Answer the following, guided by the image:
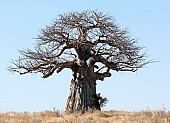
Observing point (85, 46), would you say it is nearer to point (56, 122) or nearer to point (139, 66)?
point (139, 66)

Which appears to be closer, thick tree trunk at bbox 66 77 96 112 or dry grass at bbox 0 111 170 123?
dry grass at bbox 0 111 170 123

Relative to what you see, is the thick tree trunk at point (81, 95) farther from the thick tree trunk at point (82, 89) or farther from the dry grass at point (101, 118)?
the dry grass at point (101, 118)

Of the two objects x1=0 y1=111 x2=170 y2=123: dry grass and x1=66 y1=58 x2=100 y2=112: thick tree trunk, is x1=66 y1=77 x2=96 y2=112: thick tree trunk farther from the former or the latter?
x1=0 y1=111 x2=170 y2=123: dry grass

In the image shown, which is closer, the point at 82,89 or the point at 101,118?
the point at 101,118

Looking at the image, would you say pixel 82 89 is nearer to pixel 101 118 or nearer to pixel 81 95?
pixel 81 95

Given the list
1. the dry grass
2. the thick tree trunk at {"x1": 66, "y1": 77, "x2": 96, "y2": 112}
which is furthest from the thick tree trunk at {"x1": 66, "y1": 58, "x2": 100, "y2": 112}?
the dry grass

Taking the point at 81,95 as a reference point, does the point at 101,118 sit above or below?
below

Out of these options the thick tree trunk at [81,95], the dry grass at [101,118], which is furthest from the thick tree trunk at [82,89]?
the dry grass at [101,118]

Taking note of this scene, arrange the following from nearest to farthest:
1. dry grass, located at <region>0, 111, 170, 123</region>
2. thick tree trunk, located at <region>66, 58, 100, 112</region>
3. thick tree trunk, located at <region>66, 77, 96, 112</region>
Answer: dry grass, located at <region>0, 111, 170, 123</region>
thick tree trunk, located at <region>66, 58, 100, 112</region>
thick tree trunk, located at <region>66, 77, 96, 112</region>

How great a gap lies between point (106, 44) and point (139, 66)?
2.62 m

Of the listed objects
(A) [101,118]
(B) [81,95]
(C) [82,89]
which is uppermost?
(C) [82,89]

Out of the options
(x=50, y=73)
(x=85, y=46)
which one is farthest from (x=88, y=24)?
(x=50, y=73)

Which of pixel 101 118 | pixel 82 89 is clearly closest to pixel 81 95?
pixel 82 89

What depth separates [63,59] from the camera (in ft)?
89.7
